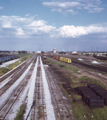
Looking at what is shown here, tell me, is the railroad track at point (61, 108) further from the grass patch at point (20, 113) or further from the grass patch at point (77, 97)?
the grass patch at point (20, 113)

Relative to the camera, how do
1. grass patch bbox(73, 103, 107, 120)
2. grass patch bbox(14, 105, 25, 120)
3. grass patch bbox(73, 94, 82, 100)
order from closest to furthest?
1. grass patch bbox(14, 105, 25, 120)
2. grass patch bbox(73, 103, 107, 120)
3. grass patch bbox(73, 94, 82, 100)

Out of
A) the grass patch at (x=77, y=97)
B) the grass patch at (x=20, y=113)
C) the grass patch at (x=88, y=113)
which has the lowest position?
the grass patch at (x=88, y=113)

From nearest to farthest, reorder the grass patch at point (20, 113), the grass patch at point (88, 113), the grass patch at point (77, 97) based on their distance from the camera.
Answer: the grass patch at point (20, 113)
the grass patch at point (88, 113)
the grass patch at point (77, 97)

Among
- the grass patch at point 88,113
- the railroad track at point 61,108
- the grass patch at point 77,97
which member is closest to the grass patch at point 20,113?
the railroad track at point 61,108

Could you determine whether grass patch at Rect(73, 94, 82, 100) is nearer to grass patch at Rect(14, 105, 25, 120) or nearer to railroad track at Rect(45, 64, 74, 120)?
railroad track at Rect(45, 64, 74, 120)

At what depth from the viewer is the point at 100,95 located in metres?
→ 13.2

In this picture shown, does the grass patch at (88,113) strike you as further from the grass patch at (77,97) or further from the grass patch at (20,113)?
the grass patch at (20,113)

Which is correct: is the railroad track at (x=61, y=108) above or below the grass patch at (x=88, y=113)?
above

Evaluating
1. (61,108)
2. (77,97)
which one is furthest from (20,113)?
(77,97)

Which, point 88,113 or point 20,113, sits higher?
point 20,113

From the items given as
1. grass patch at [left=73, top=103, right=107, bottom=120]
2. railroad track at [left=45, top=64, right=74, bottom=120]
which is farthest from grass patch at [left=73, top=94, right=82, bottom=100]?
grass patch at [left=73, top=103, right=107, bottom=120]

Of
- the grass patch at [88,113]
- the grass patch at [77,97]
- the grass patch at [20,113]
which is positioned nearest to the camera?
the grass patch at [20,113]

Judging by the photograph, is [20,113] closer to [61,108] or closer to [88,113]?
[61,108]

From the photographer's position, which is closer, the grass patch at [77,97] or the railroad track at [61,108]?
the railroad track at [61,108]
